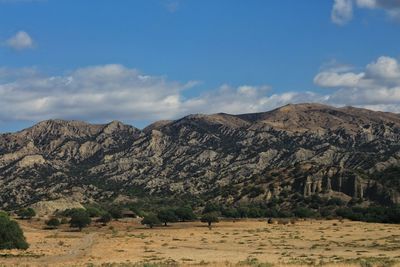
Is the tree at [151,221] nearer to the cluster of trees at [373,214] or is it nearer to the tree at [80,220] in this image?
the tree at [80,220]

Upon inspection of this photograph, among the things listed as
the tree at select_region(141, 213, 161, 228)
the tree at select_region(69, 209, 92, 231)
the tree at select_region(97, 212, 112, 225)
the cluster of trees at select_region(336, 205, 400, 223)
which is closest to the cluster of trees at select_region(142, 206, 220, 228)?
the tree at select_region(141, 213, 161, 228)

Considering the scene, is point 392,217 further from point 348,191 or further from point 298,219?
point 348,191

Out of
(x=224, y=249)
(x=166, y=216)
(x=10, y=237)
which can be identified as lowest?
(x=224, y=249)

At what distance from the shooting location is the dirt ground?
175 ft

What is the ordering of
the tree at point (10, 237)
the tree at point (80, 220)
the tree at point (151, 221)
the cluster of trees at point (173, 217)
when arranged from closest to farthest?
the tree at point (10, 237), the tree at point (80, 220), the cluster of trees at point (173, 217), the tree at point (151, 221)

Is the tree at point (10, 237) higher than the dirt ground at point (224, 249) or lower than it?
higher

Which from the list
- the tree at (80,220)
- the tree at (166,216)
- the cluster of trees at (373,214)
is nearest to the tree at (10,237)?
the tree at (80,220)

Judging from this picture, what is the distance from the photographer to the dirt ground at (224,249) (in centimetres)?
5325

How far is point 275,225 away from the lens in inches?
4953

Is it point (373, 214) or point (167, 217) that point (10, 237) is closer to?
point (167, 217)

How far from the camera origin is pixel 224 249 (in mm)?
72688

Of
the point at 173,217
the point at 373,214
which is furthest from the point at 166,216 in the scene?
the point at 373,214

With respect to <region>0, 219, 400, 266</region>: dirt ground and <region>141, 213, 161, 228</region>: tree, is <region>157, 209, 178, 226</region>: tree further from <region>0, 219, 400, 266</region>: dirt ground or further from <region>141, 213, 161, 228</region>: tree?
<region>0, 219, 400, 266</region>: dirt ground

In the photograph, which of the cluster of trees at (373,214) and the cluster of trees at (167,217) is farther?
the cluster of trees at (373,214)
